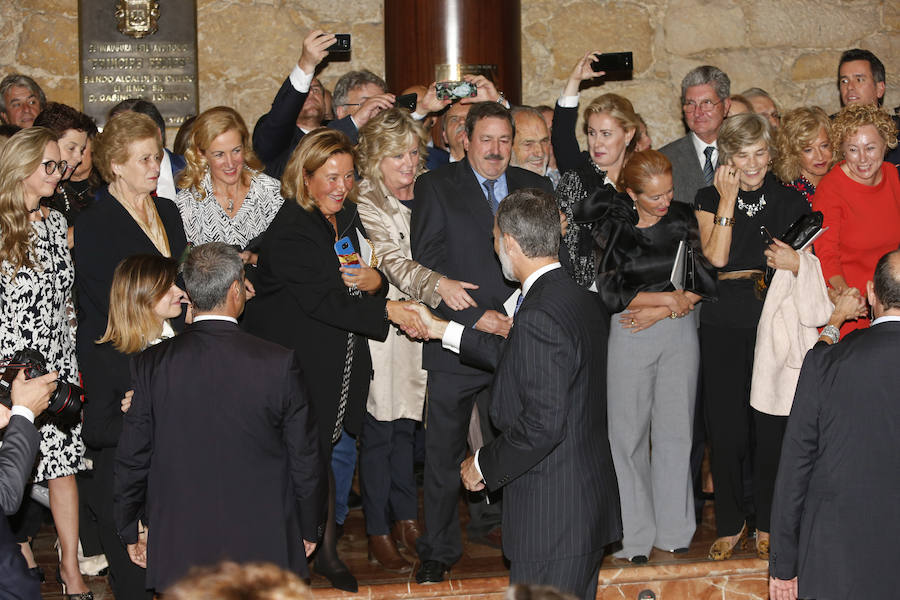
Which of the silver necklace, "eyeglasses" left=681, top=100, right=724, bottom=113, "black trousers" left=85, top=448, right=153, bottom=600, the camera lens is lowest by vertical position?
"black trousers" left=85, top=448, right=153, bottom=600

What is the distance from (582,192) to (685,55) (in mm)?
3244

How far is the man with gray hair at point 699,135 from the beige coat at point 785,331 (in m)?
0.80

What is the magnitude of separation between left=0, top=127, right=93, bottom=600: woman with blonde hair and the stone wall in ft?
9.72

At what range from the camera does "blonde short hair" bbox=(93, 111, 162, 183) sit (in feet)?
13.4

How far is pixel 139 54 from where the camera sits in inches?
264

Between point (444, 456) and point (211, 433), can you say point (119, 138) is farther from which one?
point (444, 456)

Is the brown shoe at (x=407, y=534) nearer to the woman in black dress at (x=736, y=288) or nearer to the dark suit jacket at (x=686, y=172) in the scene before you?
the woman in black dress at (x=736, y=288)

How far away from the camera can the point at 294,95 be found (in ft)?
15.8

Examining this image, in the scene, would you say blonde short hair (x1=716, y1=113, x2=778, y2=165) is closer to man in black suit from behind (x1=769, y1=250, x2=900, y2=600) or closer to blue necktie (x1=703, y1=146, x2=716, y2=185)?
blue necktie (x1=703, y1=146, x2=716, y2=185)

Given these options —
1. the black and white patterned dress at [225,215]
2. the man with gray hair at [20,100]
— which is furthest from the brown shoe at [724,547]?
the man with gray hair at [20,100]

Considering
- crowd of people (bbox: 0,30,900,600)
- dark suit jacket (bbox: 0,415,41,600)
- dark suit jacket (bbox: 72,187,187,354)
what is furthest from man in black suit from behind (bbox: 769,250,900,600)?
dark suit jacket (bbox: 72,187,187,354)

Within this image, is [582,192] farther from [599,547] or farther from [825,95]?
[825,95]

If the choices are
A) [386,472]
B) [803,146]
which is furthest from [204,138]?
[803,146]

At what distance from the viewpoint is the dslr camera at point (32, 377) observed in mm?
2911
